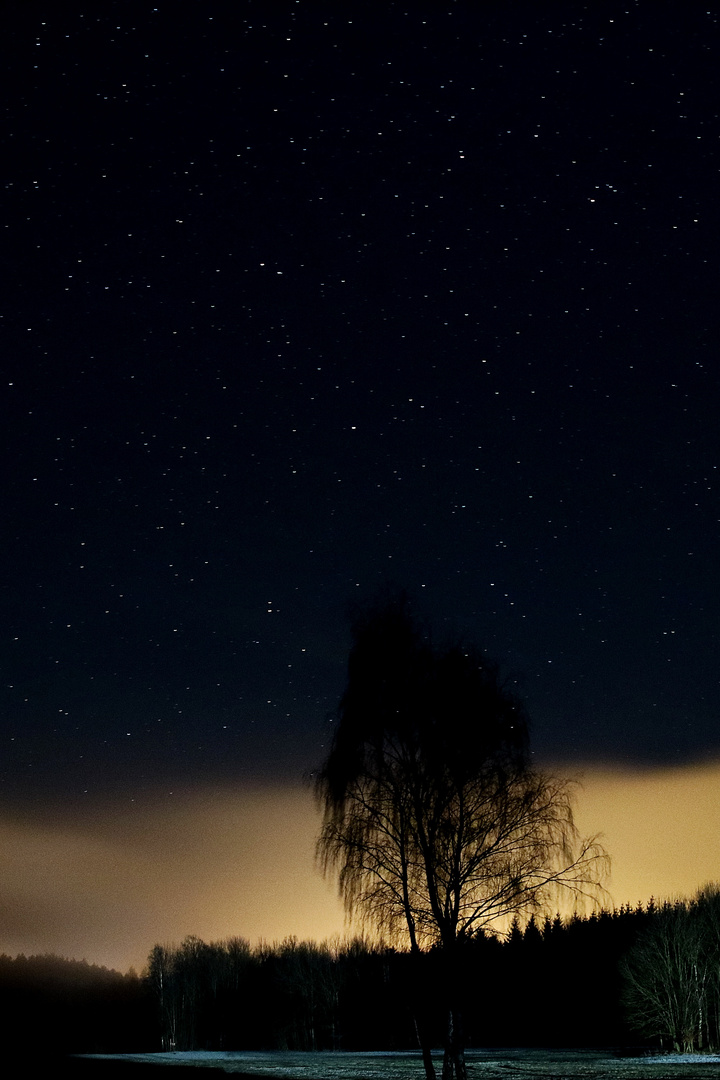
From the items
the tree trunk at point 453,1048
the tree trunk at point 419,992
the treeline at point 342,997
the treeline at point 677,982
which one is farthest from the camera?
the treeline at point 342,997

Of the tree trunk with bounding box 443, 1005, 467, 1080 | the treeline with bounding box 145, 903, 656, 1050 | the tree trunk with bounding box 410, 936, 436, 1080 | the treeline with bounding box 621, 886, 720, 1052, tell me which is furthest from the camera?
the treeline with bounding box 145, 903, 656, 1050

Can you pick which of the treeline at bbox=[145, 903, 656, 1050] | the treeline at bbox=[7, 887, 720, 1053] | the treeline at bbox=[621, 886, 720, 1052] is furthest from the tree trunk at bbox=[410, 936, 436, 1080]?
the treeline at bbox=[621, 886, 720, 1052]

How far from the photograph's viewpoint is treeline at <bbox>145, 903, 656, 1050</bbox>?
6450 cm

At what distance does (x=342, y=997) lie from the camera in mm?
75688

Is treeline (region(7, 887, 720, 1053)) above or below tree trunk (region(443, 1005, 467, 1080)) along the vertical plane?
below

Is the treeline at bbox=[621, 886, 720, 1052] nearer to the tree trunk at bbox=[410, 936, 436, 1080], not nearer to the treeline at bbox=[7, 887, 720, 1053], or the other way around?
the treeline at bbox=[7, 887, 720, 1053]

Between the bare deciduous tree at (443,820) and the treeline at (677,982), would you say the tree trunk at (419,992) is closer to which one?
the bare deciduous tree at (443,820)

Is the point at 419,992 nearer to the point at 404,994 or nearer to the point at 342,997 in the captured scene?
the point at 404,994

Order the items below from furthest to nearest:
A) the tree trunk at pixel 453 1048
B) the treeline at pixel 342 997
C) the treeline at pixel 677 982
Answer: the treeline at pixel 342 997, the treeline at pixel 677 982, the tree trunk at pixel 453 1048

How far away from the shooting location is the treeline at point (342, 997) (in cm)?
6450

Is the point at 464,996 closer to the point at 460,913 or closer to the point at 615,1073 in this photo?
the point at 460,913

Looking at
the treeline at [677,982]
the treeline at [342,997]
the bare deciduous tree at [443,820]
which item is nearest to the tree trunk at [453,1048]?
the bare deciduous tree at [443,820]

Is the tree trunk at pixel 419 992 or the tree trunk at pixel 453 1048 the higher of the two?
the tree trunk at pixel 419 992

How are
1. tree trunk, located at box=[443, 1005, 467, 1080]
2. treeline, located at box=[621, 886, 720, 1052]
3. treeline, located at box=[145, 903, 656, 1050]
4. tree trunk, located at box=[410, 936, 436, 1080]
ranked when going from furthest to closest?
1. treeline, located at box=[145, 903, 656, 1050]
2. treeline, located at box=[621, 886, 720, 1052]
3. tree trunk, located at box=[410, 936, 436, 1080]
4. tree trunk, located at box=[443, 1005, 467, 1080]
